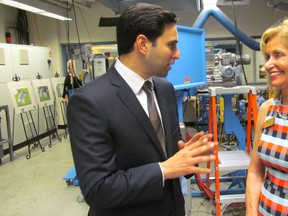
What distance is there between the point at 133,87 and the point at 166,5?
2.72 metres

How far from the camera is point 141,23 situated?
43.0 inches

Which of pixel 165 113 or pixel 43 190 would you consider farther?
pixel 43 190

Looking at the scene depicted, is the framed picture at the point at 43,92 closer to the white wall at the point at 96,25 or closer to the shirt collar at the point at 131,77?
the white wall at the point at 96,25

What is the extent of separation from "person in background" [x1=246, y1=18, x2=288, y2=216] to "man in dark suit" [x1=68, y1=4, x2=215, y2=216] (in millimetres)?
409

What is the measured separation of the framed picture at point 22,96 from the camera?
16.1ft

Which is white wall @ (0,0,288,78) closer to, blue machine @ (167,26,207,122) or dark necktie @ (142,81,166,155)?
blue machine @ (167,26,207,122)

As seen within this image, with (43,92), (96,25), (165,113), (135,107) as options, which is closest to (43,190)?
(43,92)

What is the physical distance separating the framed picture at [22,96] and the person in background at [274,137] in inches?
177

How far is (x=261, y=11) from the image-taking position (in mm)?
6883

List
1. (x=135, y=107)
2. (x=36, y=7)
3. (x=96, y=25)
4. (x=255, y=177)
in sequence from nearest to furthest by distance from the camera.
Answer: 1. (x=135, y=107)
2. (x=255, y=177)
3. (x=36, y=7)
4. (x=96, y=25)

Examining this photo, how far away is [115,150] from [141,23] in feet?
1.64

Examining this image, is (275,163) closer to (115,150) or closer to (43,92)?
(115,150)

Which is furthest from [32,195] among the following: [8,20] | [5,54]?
[8,20]

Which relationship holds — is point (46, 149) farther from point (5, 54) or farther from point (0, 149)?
point (5, 54)
